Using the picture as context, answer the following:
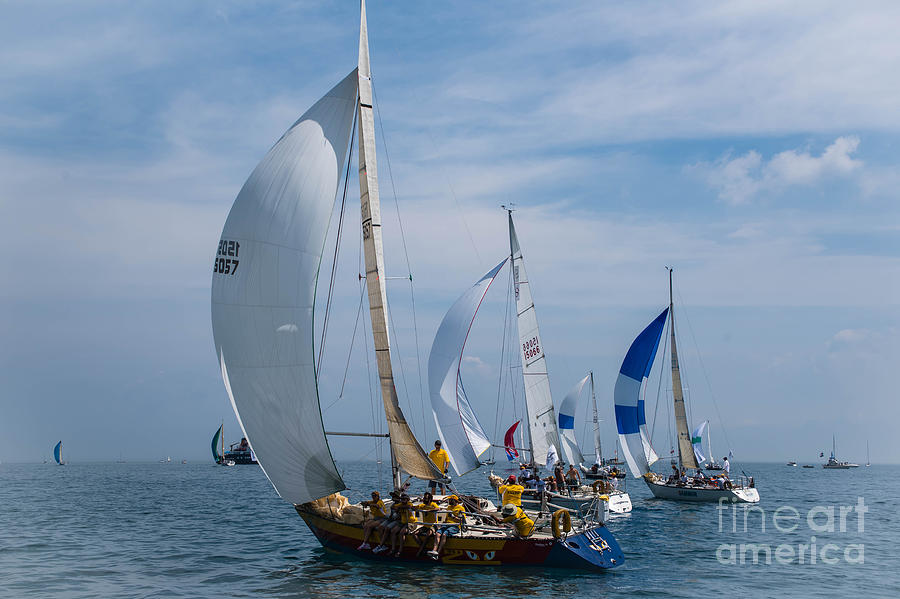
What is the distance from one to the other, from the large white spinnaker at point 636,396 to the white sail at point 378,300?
2889cm

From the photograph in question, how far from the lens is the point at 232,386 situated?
59.8 ft

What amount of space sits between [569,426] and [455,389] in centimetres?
2268

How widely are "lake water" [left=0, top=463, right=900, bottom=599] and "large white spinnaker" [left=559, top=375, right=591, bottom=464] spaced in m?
8.49

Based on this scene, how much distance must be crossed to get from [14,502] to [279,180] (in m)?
36.5

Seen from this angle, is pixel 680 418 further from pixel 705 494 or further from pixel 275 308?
pixel 275 308

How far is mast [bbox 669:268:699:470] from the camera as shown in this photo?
4597 centimetres

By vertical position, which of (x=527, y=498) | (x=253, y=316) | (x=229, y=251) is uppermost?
(x=229, y=251)

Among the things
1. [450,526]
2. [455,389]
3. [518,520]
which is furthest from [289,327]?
[455,389]

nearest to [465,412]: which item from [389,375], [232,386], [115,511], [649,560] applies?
[649,560]

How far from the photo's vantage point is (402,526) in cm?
1902

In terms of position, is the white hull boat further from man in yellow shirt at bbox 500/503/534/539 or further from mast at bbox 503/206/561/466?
man in yellow shirt at bbox 500/503/534/539

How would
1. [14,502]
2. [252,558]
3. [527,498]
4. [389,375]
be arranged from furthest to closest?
[14,502]
[527,498]
[252,558]
[389,375]

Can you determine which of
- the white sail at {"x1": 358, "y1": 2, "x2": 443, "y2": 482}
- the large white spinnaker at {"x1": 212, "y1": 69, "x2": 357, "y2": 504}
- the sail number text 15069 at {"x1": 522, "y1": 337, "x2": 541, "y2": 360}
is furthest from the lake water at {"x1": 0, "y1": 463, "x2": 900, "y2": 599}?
the sail number text 15069 at {"x1": 522, "y1": 337, "x2": 541, "y2": 360}

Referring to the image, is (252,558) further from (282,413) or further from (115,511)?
(115,511)
